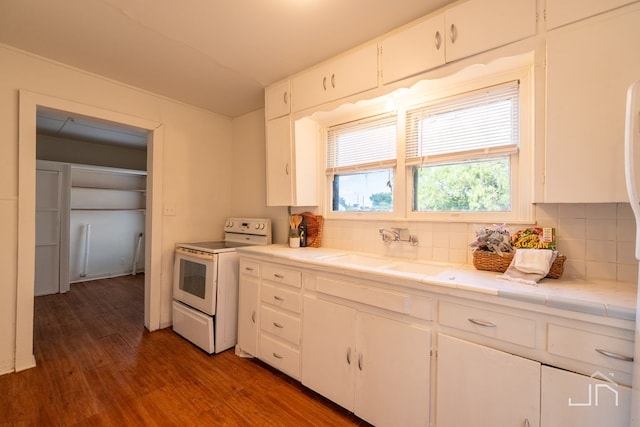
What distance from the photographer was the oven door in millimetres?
2393

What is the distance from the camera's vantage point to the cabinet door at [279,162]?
247 cm

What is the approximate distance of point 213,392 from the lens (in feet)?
6.20

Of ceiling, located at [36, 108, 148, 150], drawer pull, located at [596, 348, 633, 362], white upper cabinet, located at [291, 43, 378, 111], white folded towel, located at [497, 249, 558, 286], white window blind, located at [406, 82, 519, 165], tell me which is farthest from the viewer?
ceiling, located at [36, 108, 148, 150]

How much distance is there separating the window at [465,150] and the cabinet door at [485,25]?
1.14 ft

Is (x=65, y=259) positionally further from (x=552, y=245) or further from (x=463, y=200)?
(x=552, y=245)

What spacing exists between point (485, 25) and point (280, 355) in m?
2.41

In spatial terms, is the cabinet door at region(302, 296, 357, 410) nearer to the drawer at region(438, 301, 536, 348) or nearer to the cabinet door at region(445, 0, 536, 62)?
the drawer at region(438, 301, 536, 348)

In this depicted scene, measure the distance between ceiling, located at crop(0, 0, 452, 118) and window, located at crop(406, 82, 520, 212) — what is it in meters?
0.63

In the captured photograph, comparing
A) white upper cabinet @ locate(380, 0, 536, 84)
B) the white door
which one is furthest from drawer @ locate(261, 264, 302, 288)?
the white door

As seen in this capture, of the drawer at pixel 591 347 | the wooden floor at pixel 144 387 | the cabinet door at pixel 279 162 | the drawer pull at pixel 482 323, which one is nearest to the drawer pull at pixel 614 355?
the drawer at pixel 591 347

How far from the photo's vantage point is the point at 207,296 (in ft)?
7.93

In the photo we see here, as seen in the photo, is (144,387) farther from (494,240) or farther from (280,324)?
(494,240)

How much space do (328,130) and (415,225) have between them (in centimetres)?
123

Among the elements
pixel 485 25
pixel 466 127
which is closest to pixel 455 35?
pixel 485 25
